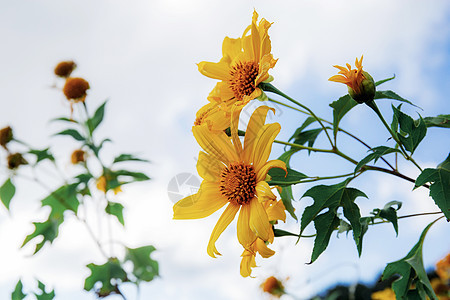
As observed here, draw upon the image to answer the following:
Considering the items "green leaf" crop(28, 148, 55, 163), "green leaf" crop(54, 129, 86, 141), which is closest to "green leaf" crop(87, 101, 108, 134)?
"green leaf" crop(54, 129, 86, 141)

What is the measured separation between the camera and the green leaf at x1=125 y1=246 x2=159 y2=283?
3.85 feet

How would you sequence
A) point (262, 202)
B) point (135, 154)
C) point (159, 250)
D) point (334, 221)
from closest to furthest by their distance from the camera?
1. point (262, 202)
2. point (334, 221)
3. point (159, 250)
4. point (135, 154)

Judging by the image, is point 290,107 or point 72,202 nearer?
point 290,107

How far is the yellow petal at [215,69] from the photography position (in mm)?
853

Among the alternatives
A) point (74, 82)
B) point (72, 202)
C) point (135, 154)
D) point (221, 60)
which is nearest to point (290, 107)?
point (221, 60)

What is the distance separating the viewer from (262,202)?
66 centimetres

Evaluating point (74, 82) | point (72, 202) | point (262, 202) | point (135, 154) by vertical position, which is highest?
point (262, 202)

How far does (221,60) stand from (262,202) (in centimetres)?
32

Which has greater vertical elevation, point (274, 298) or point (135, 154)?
point (135, 154)

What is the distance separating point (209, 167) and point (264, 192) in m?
0.13

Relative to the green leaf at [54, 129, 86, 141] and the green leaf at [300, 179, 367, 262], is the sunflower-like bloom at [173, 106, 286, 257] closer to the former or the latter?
the green leaf at [300, 179, 367, 262]

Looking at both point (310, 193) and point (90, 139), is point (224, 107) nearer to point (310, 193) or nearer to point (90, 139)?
point (310, 193)

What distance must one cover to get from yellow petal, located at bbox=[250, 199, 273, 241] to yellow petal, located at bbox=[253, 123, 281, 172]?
63 millimetres

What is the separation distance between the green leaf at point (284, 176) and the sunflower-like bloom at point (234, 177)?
43mm
